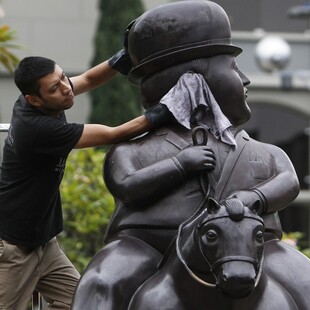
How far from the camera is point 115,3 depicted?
16.8m

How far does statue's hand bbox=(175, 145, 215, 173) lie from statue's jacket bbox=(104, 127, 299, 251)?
0.09 ft

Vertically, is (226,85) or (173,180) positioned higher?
(226,85)

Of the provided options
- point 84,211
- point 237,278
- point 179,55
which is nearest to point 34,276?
point 179,55

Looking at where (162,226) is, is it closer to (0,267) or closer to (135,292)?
(135,292)

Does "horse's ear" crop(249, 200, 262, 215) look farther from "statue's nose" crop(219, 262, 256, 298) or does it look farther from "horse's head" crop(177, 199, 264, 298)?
"statue's nose" crop(219, 262, 256, 298)

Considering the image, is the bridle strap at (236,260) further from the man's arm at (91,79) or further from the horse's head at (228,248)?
the man's arm at (91,79)

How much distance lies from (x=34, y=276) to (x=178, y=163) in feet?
3.45

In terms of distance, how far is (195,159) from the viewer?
4359 mm

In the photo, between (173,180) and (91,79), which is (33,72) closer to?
(91,79)

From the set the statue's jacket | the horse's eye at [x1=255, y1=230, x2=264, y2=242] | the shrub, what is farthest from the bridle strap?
the shrub

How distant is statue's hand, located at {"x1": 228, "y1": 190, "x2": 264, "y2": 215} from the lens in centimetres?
409

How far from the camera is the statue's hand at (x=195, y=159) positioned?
436cm

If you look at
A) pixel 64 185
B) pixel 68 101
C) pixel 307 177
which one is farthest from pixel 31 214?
pixel 307 177

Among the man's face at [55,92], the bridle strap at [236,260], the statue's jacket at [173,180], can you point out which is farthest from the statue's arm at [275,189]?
the man's face at [55,92]
